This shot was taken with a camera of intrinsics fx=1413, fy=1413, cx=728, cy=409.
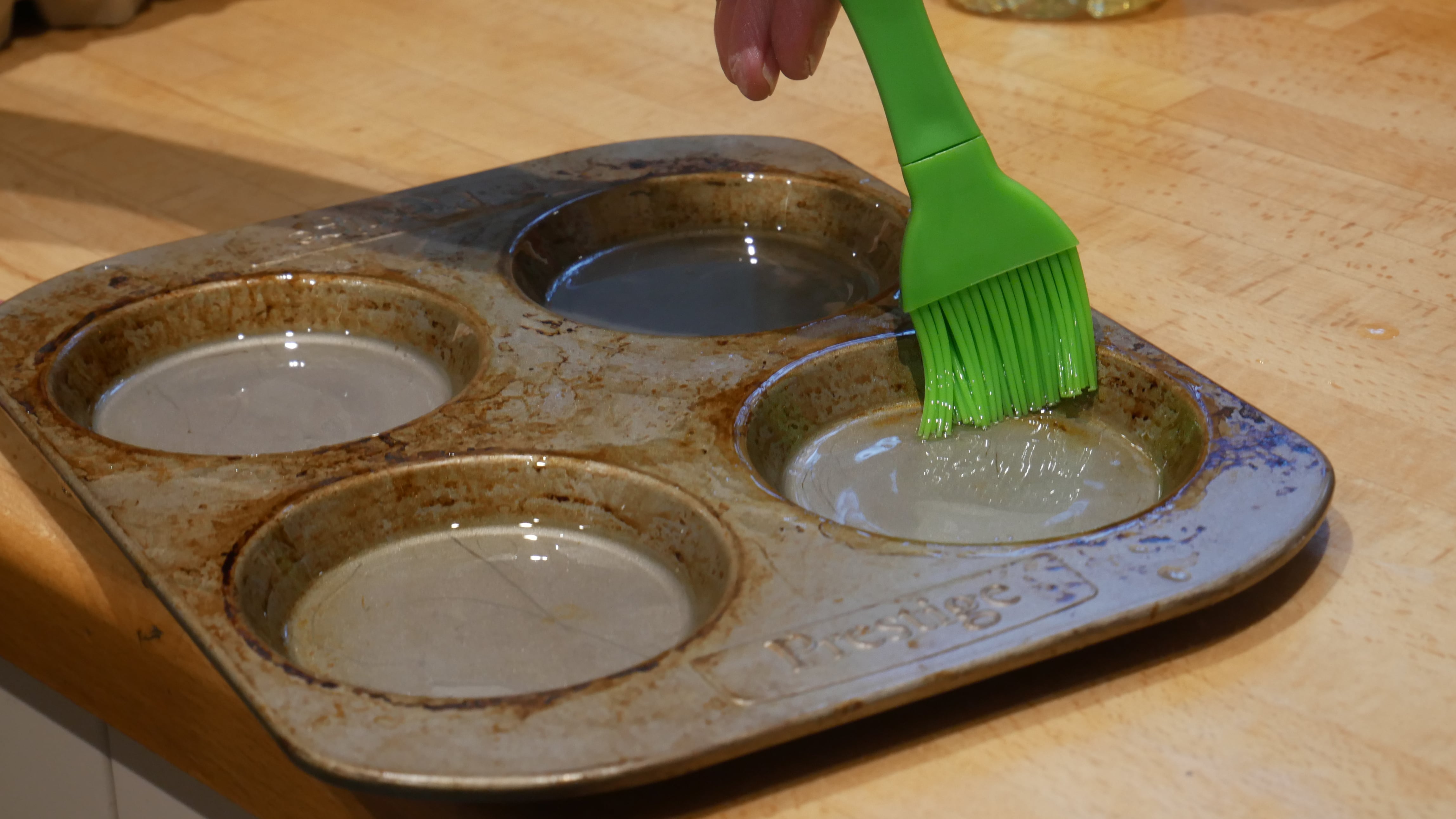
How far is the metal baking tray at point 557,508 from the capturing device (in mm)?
606

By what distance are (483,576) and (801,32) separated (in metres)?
0.42

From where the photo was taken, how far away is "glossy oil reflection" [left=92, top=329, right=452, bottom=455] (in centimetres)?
94

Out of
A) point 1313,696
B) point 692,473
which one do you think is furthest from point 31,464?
point 1313,696

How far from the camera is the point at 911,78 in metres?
0.83

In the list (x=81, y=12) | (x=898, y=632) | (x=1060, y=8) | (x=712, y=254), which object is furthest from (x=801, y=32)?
(x=81, y=12)

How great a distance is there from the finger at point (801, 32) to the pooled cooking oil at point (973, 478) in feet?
0.81

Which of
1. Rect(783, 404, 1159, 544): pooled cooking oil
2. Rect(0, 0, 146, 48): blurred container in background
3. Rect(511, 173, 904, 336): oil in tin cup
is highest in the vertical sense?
Rect(0, 0, 146, 48): blurred container in background

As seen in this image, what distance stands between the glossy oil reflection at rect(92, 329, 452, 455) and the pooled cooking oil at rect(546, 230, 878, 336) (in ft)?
0.44

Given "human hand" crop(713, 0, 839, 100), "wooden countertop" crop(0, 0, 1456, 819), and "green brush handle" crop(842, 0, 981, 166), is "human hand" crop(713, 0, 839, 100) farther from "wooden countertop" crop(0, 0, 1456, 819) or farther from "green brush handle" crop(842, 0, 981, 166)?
"wooden countertop" crop(0, 0, 1456, 819)

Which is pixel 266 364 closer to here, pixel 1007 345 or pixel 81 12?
pixel 1007 345

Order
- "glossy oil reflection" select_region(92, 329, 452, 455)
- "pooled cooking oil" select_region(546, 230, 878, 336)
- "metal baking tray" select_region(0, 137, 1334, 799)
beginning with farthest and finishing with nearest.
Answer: "pooled cooking oil" select_region(546, 230, 878, 336)
"glossy oil reflection" select_region(92, 329, 452, 455)
"metal baking tray" select_region(0, 137, 1334, 799)

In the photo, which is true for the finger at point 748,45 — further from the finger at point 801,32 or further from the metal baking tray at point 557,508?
the metal baking tray at point 557,508

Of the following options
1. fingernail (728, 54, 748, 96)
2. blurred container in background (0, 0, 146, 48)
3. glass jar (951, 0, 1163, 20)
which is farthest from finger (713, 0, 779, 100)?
blurred container in background (0, 0, 146, 48)

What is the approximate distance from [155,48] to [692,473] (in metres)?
1.07
